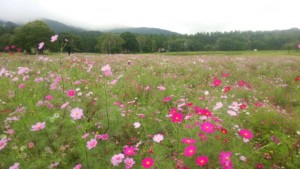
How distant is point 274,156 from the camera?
292 cm

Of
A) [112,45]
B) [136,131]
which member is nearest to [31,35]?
[112,45]

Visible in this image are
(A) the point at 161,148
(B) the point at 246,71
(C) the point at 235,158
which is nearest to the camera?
(C) the point at 235,158

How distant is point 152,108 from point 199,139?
136 centimetres

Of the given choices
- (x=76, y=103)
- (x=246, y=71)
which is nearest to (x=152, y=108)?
(x=76, y=103)

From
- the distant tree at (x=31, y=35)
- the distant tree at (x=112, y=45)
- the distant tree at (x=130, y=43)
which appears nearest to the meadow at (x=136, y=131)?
the distant tree at (x=31, y=35)

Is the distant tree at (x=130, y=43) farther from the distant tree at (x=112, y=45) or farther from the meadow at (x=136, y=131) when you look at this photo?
the meadow at (x=136, y=131)

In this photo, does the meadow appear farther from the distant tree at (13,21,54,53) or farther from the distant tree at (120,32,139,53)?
the distant tree at (120,32,139,53)

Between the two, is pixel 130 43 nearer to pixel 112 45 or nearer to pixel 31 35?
pixel 112 45

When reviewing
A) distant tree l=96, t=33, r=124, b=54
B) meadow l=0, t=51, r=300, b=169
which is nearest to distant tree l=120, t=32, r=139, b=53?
distant tree l=96, t=33, r=124, b=54

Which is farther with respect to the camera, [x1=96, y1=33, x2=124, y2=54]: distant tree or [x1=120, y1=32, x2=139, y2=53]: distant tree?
[x1=120, y1=32, x2=139, y2=53]: distant tree

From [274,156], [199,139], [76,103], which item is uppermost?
[76,103]

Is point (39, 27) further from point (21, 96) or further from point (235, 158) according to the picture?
point (235, 158)

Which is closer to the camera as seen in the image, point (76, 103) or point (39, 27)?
point (76, 103)

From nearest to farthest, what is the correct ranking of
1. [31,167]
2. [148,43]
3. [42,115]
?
[31,167] → [42,115] → [148,43]
